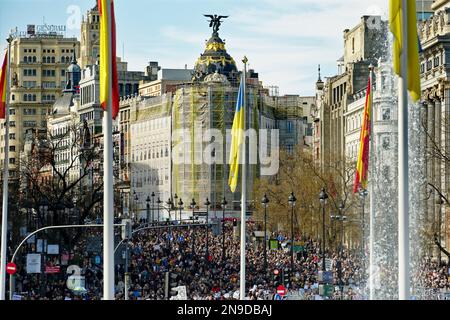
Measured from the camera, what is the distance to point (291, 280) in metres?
69.8

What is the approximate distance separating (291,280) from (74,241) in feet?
71.4

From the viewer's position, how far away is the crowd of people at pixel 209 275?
58.2 meters

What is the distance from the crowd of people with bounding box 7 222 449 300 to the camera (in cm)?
5822

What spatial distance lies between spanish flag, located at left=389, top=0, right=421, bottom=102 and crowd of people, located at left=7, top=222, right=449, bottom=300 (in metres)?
21.0

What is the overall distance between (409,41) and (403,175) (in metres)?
2.11

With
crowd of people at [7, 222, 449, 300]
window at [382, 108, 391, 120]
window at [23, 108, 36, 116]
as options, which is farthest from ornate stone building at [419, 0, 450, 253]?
window at [23, 108, 36, 116]

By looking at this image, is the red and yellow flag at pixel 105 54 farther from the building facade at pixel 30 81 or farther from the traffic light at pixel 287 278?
the building facade at pixel 30 81

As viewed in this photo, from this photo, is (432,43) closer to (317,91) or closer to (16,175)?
(16,175)

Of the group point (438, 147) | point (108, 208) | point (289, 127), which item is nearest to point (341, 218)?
point (438, 147)

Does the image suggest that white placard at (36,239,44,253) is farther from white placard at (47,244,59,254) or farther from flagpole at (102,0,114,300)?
flagpole at (102,0,114,300)

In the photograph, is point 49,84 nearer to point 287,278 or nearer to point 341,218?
point 341,218

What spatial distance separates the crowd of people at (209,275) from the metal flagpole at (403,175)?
69.9ft

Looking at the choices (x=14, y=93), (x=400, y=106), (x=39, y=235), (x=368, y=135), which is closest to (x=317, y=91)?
(x=14, y=93)

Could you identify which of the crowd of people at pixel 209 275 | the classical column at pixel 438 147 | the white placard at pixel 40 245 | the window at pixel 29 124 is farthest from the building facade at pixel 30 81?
the white placard at pixel 40 245
